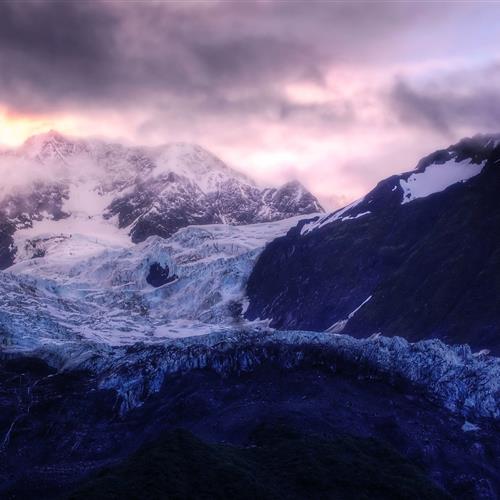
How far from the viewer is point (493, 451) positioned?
157875 mm

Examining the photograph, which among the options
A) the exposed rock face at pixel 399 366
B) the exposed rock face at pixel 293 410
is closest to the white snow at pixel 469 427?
the exposed rock face at pixel 293 410

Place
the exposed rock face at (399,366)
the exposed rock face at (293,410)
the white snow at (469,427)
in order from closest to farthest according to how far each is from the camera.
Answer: the exposed rock face at (293,410)
the white snow at (469,427)
the exposed rock face at (399,366)

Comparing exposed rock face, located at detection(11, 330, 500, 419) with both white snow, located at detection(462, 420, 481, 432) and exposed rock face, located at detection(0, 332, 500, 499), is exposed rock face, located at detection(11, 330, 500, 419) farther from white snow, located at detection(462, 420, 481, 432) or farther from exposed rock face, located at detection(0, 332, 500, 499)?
white snow, located at detection(462, 420, 481, 432)

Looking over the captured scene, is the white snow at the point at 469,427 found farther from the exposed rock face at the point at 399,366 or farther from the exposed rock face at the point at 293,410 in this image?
the exposed rock face at the point at 399,366

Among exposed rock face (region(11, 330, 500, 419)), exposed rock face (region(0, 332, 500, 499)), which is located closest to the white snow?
exposed rock face (region(0, 332, 500, 499))

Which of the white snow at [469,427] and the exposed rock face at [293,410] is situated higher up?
the exposed rock face at [293,410]

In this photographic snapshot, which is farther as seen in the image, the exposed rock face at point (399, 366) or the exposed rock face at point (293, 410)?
the exposed rock face at point (399, 366)

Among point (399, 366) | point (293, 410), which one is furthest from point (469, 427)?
point (293, 410)

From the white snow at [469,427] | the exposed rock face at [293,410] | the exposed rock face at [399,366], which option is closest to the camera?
the exposed rock face at [293,410]

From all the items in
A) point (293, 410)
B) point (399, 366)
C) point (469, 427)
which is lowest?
point (469, 427)

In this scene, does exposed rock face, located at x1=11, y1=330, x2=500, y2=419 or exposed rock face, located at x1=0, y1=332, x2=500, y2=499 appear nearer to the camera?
exposed rock face, located at x1=0, y1=332, x2=500, y2=499

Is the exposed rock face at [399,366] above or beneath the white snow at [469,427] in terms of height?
above

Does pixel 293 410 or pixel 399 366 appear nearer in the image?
pixel 293 410

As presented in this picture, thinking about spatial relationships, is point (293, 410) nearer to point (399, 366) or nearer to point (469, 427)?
point (399, 366)
